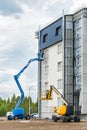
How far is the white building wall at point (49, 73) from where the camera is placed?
276ft

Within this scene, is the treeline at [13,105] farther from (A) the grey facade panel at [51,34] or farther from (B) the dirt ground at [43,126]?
(B) the dirt ground at [43,126]

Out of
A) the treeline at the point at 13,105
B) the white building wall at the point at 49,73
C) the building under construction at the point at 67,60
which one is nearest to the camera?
the building under construction at the point at 67,60

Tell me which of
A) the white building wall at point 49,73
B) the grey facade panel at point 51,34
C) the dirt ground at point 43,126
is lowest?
the dirt ground at point 43,126

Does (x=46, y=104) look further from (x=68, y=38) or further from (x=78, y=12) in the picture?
(x=78, y=12)

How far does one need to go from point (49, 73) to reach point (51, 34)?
27.2ft

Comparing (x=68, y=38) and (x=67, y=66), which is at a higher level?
(x=68, y=38)

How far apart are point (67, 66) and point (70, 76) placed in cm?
203

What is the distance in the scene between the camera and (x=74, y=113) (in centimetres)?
6303

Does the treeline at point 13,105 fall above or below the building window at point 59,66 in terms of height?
below

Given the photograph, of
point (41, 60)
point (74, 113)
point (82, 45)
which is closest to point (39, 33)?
point (41, 60)

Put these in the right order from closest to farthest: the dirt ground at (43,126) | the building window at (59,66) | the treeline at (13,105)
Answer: the dirt ground at (43,126) < the building window at (59,66) < the treeline at (13,105)

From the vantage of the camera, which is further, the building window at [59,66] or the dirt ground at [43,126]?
the building window at [59,66]

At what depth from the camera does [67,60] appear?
81.0m

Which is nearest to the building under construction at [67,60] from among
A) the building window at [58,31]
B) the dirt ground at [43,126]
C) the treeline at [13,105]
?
the building window at [58,31]
